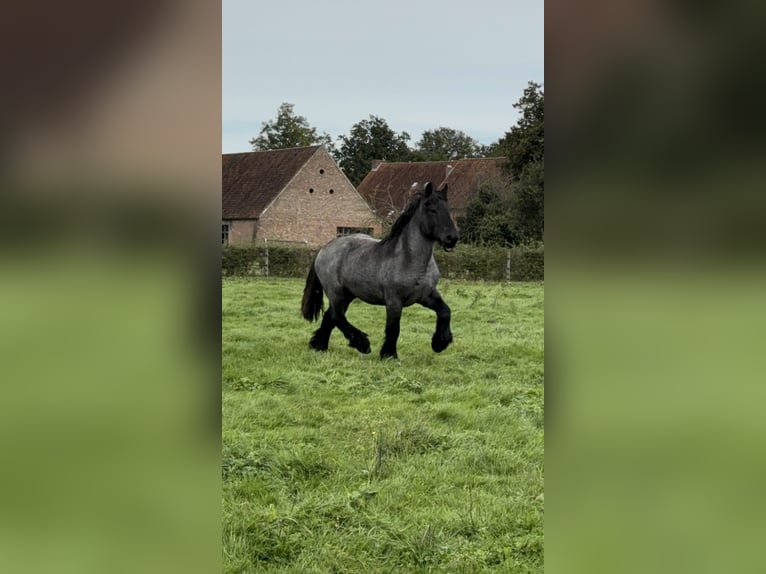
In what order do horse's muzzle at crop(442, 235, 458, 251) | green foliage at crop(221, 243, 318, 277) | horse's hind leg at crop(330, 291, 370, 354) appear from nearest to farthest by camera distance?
horse's muzzle at crop(442, 235, 458, 251), horse's hind leg at crop(330, 291, 370, 354), green foliage at crop(221, 243, 318, 277)

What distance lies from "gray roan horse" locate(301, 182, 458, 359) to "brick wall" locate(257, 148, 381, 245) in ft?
64.1

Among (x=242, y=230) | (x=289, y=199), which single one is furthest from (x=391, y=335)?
(x=289, y=199)

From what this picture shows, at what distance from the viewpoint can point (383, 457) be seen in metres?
4.27

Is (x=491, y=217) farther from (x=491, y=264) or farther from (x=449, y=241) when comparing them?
(x=449, y=241)

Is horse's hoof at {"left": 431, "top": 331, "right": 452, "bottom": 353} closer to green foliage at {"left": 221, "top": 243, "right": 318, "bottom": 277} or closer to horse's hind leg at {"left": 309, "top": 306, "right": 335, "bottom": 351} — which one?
horse's hind leg at {"left": 309, "top": 306, "right": 335, "bottom": 351}

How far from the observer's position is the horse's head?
776 cm

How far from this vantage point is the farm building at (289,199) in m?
28.3

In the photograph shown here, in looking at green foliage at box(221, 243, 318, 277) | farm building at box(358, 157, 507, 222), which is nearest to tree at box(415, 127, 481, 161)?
farm building at box(358, 157, 507, 222)

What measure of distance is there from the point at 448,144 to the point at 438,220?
40.8 meters

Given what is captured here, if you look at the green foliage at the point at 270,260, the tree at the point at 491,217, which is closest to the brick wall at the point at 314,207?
the tree at the point at 491,217

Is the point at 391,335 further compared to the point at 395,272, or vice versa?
the point at 395,272

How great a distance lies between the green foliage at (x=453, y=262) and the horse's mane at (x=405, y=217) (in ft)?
35.0
